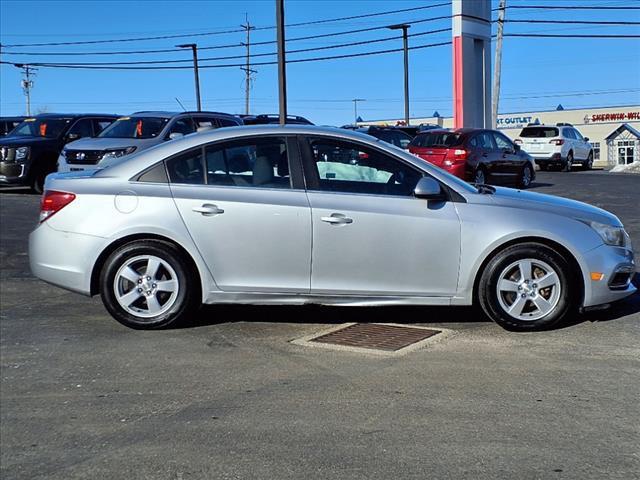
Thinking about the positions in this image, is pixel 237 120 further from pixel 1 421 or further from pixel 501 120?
pixel 501 120

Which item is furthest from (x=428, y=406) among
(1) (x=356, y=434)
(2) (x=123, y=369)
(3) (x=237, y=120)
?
(3) (x=237, y=120)

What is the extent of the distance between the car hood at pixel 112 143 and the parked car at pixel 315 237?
952 cm

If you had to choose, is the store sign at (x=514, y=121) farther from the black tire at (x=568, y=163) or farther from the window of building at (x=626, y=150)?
the black tire at (x=568, y=163)

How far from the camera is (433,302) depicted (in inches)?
244

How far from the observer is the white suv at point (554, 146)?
28.3 metres

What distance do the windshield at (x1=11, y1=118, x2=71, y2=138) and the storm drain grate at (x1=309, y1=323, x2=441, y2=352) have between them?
13798 mm

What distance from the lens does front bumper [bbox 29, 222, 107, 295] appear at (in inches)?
246

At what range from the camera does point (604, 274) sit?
6.15m

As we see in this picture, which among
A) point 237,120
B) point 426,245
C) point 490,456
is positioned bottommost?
point 490,456

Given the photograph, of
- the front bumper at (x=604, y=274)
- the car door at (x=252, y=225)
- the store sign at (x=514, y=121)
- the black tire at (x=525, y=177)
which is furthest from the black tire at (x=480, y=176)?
the store sign at (x=514, y=121)

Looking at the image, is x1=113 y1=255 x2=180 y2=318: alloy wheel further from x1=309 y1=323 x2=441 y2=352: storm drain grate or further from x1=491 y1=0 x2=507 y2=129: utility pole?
x1=491 y1=0 x2=507 y2=129: utility pole

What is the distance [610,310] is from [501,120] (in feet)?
275

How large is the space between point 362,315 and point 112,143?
1048 centimetres

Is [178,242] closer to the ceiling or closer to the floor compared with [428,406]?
closer to the ceiling
